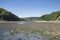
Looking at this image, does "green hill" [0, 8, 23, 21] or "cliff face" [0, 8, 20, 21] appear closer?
"green hill" [0, 8, 23, 21]

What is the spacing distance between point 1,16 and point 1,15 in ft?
10.2

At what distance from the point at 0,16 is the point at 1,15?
4.15 meters

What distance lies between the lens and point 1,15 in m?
150

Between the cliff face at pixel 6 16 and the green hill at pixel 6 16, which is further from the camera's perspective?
the cliff face at pixel 6 16

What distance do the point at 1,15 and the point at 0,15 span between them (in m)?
1.87

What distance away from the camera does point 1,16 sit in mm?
146625

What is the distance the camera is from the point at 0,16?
14550cm

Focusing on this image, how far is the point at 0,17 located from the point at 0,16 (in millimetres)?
1711

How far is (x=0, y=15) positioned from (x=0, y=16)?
2.51 metres

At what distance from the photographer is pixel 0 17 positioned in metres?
144

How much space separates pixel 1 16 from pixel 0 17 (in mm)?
2739

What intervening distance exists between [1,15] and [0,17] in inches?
227

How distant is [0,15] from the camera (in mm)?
147750
